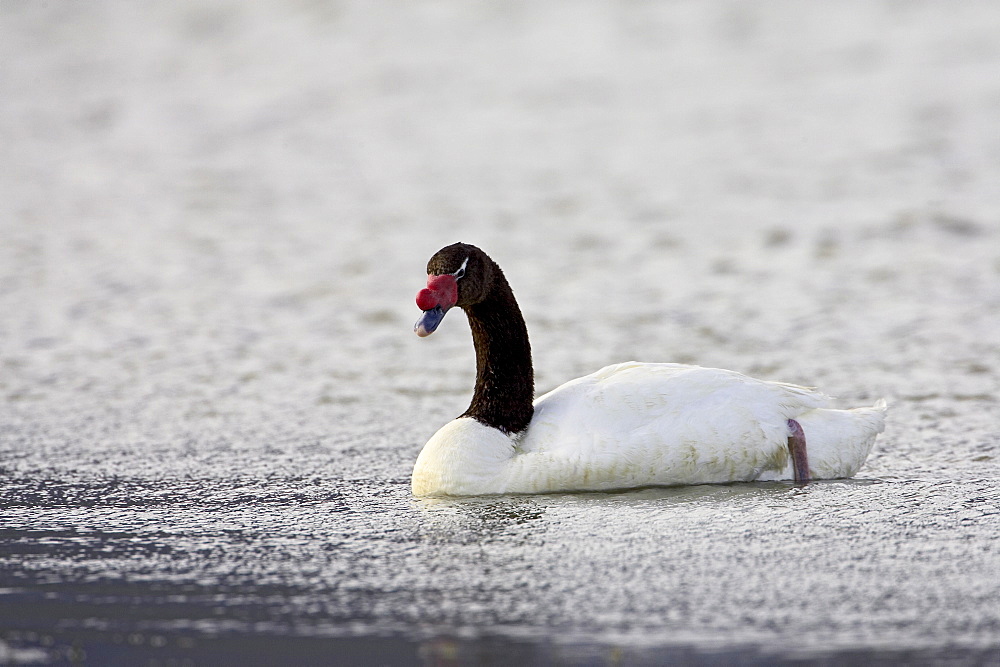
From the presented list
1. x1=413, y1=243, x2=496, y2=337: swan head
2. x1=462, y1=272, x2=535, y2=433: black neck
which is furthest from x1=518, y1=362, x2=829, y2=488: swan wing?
x1=413, y1=243, x2=496, y2=337: swan head

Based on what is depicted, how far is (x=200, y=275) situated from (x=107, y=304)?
103 centimetres

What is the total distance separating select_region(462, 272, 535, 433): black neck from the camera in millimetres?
6250

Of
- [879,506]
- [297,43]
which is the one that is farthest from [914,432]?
[297,43]

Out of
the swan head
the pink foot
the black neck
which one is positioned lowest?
the pink foot

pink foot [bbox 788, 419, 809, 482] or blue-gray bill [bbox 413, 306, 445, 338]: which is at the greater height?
blue-gray bill [bbox 413, 306, 445, 338]

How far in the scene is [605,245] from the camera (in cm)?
1208

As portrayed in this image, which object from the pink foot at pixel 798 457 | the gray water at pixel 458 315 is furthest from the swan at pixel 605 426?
the gray water at pixel 458 315

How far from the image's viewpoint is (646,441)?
5.94 metres

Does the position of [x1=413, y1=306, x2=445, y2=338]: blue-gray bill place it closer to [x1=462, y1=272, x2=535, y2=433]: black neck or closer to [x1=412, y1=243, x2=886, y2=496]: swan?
[x1=412, y1=243, x2=886, y2=496]: swan

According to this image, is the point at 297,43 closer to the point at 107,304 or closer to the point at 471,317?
the point at 107,304

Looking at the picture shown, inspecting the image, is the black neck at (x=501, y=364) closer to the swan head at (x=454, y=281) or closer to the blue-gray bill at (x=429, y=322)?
the swan head at (x=454, y=281)

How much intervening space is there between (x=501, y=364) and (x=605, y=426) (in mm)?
649

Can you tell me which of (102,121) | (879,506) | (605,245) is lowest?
(879,506)

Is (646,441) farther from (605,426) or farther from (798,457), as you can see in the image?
(798,457)
